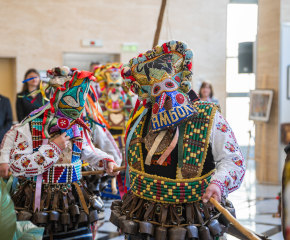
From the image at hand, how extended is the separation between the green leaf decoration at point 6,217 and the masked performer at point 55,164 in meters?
1.26

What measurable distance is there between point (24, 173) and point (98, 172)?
45 centimetres

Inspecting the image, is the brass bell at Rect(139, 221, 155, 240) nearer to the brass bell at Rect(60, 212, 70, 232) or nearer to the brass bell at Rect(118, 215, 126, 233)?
the brass bell at Rect(118, 215, 126, 233)

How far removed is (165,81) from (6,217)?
109 centimetres

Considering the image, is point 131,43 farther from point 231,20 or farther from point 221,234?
point 221,234

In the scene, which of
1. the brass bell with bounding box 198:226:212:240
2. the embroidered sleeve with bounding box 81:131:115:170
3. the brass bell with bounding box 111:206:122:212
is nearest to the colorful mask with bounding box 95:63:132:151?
the embroidered sleeve with bounding box 81:131:115:170

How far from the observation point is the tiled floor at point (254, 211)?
408 centimetres

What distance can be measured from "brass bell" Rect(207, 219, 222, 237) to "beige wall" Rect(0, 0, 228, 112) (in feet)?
24.0

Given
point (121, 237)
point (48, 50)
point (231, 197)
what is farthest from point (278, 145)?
point (48, 50)

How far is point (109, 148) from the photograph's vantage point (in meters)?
2.88

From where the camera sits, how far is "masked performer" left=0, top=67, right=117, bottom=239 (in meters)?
2.21

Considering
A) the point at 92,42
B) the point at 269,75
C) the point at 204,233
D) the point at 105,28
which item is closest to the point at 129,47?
the point at 105,28

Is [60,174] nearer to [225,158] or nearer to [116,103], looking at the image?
[225,158]

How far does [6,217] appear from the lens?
929 millimetres

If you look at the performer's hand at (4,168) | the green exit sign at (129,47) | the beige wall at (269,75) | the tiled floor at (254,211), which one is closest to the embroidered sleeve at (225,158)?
the performer's hand at (4,168)
